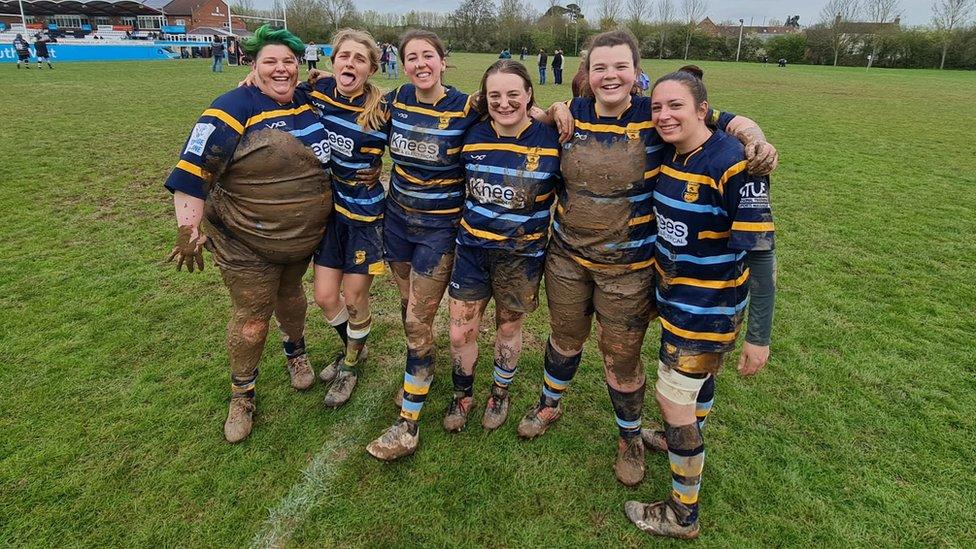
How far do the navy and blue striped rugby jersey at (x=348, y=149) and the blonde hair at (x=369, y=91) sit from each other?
1.5 inches

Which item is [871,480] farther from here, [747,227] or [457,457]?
[457,457]

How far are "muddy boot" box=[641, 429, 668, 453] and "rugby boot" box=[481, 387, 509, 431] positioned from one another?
2.90 feet

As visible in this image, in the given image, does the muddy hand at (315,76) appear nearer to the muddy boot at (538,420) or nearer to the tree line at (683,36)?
the muddy boot at (538,420)

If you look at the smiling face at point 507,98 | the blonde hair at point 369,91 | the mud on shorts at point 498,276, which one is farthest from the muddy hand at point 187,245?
the smiling face at point 507,98

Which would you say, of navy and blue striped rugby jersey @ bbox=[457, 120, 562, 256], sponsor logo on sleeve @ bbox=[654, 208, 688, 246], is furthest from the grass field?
sponsor logo on sleeve @ bbox=[654, 208, 688, 246]

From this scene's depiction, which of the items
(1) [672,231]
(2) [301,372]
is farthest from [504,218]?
(2) [301,372]

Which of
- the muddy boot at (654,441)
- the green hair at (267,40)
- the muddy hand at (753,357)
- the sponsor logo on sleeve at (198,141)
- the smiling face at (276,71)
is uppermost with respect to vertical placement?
the green hair at (267,40)

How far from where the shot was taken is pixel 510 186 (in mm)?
2797

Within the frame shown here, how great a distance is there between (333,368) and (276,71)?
6.81 feet

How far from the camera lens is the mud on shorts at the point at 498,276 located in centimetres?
300

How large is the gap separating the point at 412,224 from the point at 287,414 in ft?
A: 5.09

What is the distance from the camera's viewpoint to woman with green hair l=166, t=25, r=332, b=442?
111 inches

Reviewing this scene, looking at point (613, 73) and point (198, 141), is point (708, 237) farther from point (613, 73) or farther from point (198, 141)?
point (198, 141)

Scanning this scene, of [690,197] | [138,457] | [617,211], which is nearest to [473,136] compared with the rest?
[617,211]
